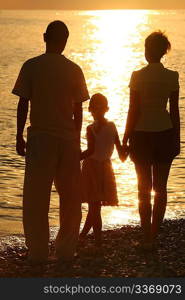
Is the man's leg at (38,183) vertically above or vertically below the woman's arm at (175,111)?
below

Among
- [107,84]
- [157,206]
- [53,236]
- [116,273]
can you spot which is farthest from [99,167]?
[107,84]

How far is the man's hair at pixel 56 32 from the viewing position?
27.2 feet

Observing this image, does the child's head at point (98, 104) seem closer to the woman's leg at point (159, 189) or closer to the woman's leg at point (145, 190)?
the woman's leg at point (145, 190)

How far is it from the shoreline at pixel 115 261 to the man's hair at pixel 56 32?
2155mm

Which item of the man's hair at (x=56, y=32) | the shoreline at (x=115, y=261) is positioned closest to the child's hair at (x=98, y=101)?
the man's hair at (x=56, y=32)

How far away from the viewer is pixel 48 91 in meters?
8.31

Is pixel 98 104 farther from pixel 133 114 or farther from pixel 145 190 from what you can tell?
pixel 145 190

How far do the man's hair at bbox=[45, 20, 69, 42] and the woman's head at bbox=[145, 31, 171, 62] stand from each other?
0.90 m

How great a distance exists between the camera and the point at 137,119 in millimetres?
8812

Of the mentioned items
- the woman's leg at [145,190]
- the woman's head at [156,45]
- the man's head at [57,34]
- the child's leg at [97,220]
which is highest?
the man's head at [57,34]

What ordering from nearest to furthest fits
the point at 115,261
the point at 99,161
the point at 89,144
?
the point at 115,261 < the point at 89,144 < the point at 99,161

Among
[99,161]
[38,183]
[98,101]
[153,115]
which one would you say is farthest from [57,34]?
[99,161]

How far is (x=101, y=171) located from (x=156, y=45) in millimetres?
1436

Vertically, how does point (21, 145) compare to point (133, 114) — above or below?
below
